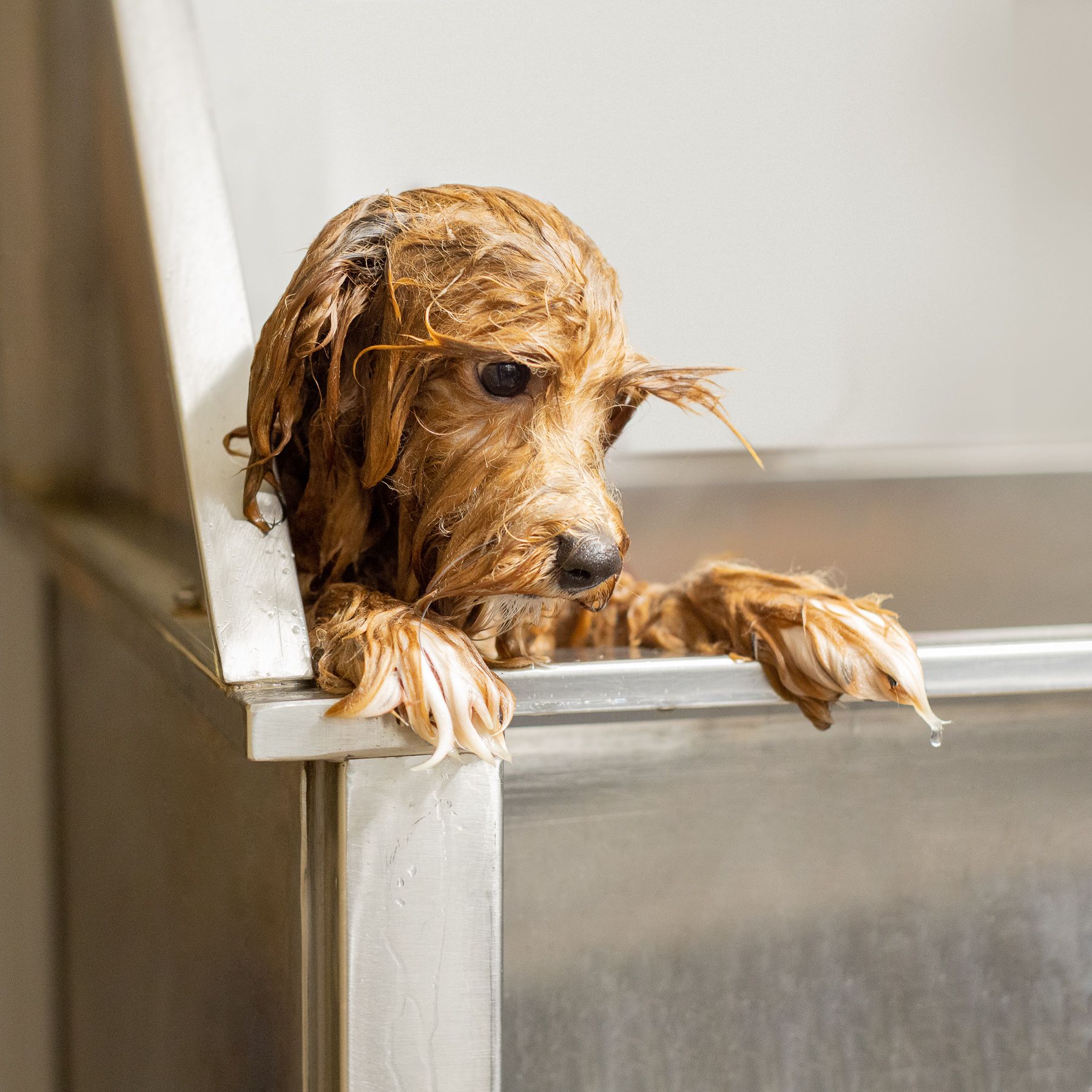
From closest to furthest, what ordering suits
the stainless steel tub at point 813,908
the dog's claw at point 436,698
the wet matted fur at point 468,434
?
the dog's claw at point 436,698, the wet matted fur at point 468,434, the stainless steel tub at point 813,908

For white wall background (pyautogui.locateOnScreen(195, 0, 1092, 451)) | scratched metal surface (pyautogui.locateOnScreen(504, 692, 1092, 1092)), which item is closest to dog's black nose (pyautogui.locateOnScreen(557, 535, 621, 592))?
scratched metal surface (pyautogui.locateOnScreen(504, 692, 1092, 1092))

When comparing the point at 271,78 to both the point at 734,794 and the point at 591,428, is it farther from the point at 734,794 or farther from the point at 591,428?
the point at 734,794

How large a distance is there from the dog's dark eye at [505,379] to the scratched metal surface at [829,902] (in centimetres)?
28

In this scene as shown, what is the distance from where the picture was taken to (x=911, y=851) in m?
0.82

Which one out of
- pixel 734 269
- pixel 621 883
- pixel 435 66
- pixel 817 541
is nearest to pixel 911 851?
pixel 621 883

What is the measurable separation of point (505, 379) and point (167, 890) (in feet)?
1.37

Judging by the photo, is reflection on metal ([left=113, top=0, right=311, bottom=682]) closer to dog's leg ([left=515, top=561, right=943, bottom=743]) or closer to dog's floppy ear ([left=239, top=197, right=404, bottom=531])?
dog's floppy ear ([left=239, top=197, right=404, bottom=531])

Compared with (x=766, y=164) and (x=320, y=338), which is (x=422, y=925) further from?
(x=766, y=164)

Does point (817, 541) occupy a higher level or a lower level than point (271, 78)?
lower

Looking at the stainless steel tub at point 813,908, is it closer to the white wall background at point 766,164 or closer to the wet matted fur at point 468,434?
the wet matted fur at point 468,434

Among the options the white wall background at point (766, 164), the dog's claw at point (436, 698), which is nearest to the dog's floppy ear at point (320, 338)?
the dog's claw at point (436, 698)

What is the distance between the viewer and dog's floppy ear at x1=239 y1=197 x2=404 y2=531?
2.12 ft

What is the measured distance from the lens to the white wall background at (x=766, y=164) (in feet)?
4.24

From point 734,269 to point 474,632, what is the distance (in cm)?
92
